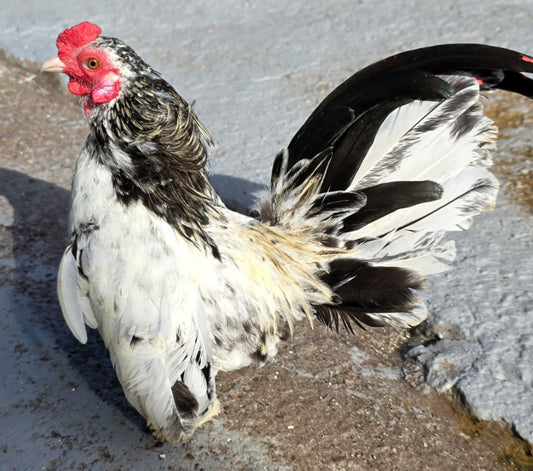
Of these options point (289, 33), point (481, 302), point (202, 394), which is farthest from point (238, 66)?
point (202, 394)

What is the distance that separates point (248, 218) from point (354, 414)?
0.94m

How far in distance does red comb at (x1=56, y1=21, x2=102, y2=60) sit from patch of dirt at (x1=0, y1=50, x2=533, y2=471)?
1.40m

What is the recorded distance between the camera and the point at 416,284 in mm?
2695

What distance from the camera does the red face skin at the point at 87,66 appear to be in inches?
98.8

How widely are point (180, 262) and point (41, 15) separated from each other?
4525 mm

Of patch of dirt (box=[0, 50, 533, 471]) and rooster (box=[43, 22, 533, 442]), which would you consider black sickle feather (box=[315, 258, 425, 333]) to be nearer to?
rooster (box=[43, 22, 533, 442])

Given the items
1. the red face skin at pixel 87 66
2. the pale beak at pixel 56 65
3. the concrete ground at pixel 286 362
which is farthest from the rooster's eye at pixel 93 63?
the concrete ground at pixel 286 362

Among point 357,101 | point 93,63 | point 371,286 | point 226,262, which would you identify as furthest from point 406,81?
point 93,63

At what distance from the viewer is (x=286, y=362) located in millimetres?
3146

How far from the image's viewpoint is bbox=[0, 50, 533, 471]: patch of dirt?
270cm

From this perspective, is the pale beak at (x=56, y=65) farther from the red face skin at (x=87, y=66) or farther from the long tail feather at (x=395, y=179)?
the long tail feather at (x=395, y=179)

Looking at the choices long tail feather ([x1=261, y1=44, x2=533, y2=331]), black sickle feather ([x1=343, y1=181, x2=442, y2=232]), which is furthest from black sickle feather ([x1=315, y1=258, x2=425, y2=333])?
black sickle feather ([x1=343, y1=181, x2=442, y2=232])

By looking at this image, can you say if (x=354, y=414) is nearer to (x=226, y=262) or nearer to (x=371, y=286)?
(x=371, y=286)

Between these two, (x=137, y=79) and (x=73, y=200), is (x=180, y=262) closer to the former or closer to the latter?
(x=73, y=200)
